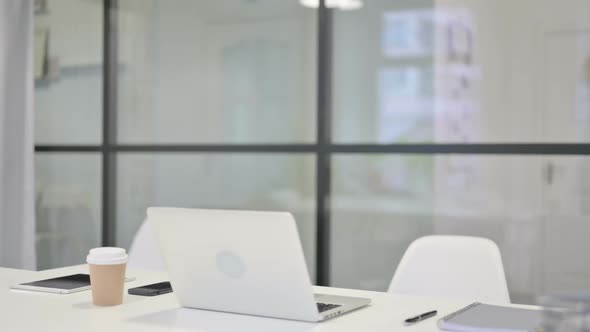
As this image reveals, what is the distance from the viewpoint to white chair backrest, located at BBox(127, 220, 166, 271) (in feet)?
9.25

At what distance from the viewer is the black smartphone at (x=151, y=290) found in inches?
79.4

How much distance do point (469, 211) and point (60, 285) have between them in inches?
63.8

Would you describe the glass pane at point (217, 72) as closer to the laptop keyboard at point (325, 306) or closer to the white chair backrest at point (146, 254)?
the white chair backrest at point (146, 254)

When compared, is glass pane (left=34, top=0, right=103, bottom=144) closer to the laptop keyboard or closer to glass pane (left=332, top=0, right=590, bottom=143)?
glass pane (left=332, top=0, right=590, bottom=143)

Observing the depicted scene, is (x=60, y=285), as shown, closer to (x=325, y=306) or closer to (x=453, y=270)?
(x=325, y=306)

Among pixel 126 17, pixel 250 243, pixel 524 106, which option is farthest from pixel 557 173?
pixel 126 17

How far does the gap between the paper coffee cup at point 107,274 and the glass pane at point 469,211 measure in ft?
5.00

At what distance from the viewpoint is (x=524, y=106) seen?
285 centimetres

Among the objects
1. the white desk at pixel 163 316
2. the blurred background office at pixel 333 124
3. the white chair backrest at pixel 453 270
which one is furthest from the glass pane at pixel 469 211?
the white desk at pixel 163 316

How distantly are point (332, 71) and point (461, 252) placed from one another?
1.25m

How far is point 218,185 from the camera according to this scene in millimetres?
3572

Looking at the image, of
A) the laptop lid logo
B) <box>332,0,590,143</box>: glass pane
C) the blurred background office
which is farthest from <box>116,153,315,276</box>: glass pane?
the laptop lid logo

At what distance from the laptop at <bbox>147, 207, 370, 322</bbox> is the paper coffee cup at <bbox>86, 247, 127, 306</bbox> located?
128 millimetres

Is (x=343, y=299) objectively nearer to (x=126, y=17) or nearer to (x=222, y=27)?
(x=222, y=27)
